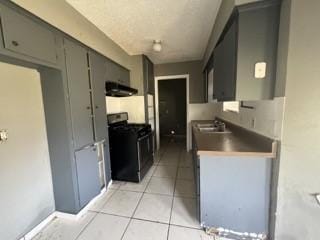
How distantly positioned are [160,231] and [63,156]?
4.31ft

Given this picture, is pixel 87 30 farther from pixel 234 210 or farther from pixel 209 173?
pixel 234 210

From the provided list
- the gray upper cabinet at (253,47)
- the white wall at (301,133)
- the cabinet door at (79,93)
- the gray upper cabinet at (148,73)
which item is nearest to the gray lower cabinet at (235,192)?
the white wall at (301,133)

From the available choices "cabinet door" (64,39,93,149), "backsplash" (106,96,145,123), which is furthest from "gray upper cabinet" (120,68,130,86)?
"cabinet door" (64,39,93,149)

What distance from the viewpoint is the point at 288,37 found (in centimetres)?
112

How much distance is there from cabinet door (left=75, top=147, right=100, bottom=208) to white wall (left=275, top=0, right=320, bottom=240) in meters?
1.99

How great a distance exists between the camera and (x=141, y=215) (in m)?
1.88

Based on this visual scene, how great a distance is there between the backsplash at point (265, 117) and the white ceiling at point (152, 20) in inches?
47.8

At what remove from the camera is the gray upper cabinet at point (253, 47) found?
1.26m

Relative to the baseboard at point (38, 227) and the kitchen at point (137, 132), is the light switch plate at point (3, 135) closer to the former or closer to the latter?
the kitchen at point (137, 132)

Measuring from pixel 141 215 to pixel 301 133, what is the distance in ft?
5.81

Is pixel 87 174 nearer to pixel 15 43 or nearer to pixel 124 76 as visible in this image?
pixel 15 43

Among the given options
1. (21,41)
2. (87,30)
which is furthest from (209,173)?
(87,30)

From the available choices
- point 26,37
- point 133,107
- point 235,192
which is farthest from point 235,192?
point 133,107

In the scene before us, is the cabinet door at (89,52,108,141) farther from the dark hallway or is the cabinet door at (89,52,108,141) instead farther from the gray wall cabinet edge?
the dark hallway
